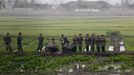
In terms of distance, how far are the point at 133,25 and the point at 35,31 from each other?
388 inches

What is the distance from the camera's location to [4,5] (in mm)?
33219

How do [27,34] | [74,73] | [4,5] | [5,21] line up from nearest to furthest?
[74,73], [27,34], [4,5], [5,21]

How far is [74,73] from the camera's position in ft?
46.1

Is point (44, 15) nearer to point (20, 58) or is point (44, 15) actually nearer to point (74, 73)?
point (20, 58)

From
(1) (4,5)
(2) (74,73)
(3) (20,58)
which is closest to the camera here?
(2) (74,73)

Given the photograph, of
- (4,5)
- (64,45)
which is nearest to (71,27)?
(4,5)

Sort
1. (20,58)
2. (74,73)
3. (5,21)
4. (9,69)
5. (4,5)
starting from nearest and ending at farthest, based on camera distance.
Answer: (74,73)
(9,69)
(20,58)
(4,5)
(5,21)

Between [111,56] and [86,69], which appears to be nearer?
[86,69]

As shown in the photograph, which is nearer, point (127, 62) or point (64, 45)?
point (127, 62)

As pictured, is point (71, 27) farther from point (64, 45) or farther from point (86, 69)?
point (86, 69)

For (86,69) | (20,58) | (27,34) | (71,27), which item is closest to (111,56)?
(86,69)

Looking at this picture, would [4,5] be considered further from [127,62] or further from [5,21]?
[127,62]

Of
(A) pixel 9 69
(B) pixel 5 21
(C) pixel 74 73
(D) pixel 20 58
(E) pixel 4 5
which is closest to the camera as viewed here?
(C) pixel 74 73

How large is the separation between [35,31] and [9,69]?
1618 cm
